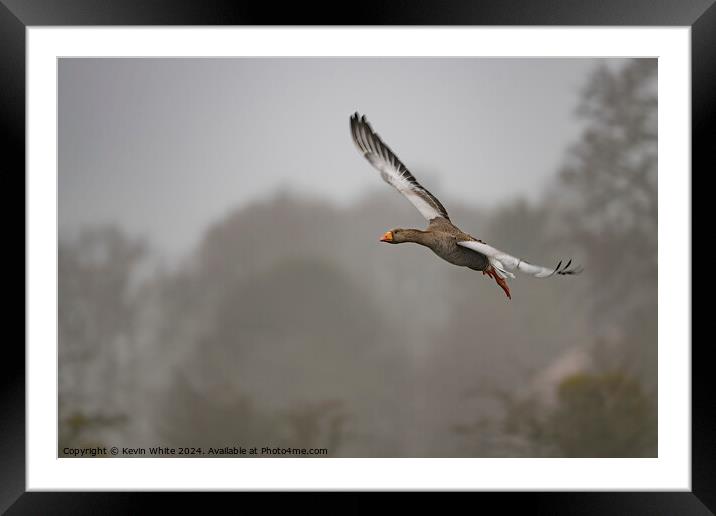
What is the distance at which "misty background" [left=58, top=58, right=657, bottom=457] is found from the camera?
3.85 metres

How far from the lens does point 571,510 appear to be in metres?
2.96

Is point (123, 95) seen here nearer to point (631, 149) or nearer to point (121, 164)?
point (121, 164)

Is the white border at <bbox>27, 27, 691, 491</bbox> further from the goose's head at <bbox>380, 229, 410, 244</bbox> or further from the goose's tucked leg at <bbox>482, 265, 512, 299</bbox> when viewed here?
the goose's head at <bbox>380, 229, 410, 244</bbox>

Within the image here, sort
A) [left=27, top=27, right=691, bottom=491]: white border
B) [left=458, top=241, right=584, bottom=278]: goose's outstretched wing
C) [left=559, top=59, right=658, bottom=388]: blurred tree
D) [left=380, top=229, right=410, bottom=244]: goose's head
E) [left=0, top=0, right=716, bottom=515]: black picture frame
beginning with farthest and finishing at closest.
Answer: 1. [left=559, top=59, right=658, bottom=388]: blurred tree
2. [left=27, top=27, right=691, bottom=491]: white border
3. [left=380, top=229, right=410, bottom=244]: goose's head
4. [left=0, top=0, right=716, bottom=515]: black picture frame
5. [left=458, top=241, right=584, bottom=278]: goose's outstretched wing

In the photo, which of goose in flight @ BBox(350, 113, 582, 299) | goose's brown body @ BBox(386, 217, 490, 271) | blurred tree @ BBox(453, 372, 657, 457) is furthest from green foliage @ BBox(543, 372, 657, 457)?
goose's brown body @ BBox(386, 217, 490, 271)

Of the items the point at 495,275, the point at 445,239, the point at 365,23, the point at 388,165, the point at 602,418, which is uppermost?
the point at 365,23

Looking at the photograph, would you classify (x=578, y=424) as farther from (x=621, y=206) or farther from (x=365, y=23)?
(x=365, y=23)

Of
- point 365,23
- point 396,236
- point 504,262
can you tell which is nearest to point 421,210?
point 396,236

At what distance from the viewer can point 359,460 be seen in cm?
352

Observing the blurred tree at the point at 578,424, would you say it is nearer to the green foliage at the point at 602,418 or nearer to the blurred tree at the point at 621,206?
the green foliage at the point at 602,418

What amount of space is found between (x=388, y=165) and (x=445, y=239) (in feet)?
1.49

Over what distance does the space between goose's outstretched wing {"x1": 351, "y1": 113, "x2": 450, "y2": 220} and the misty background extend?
73 cm

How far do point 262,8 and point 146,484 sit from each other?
7.68 ft

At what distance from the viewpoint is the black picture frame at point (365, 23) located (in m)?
2.72
